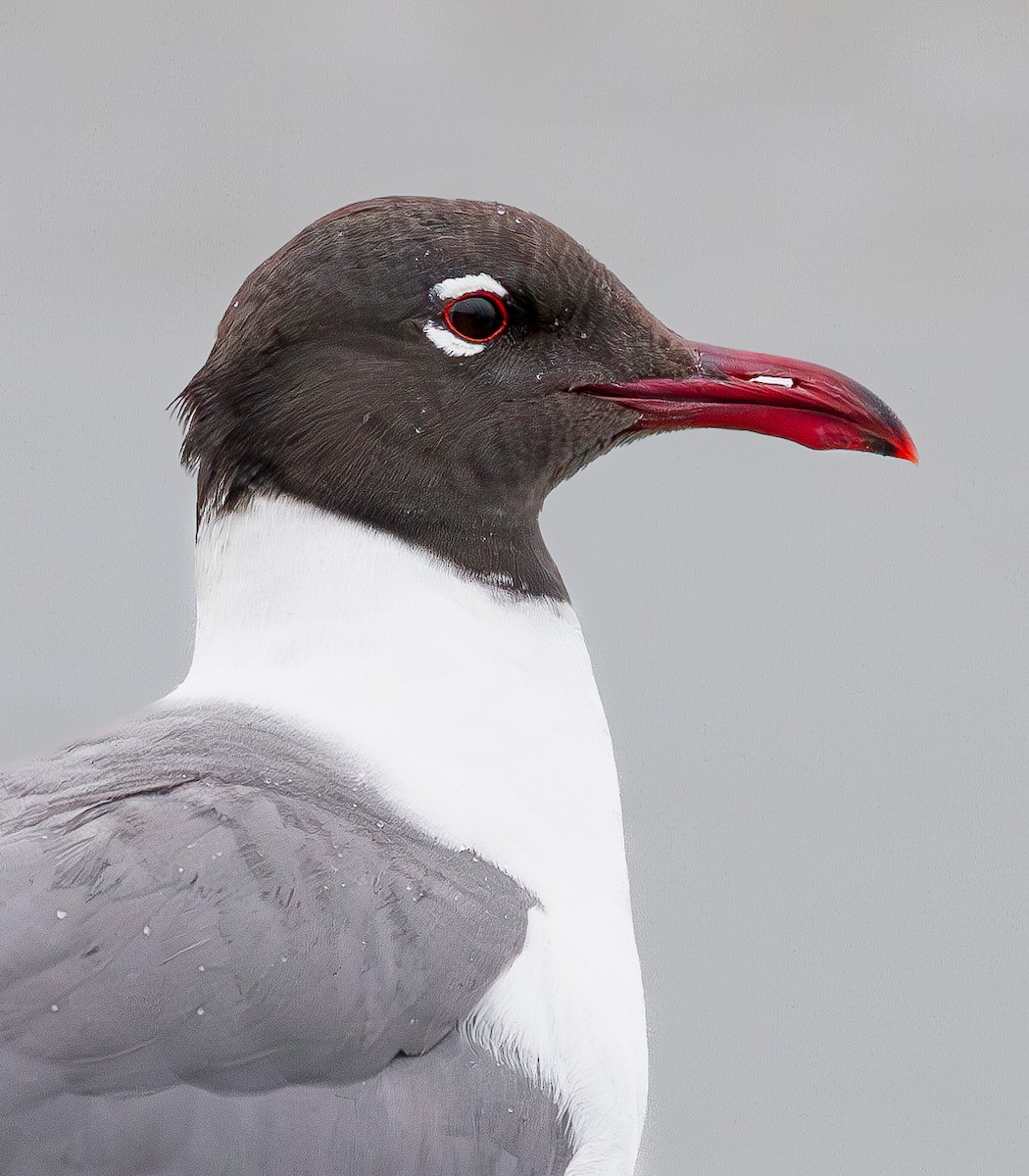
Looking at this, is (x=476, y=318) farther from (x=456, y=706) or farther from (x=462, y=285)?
(x=456, y=706)

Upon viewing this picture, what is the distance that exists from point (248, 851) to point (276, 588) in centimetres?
30

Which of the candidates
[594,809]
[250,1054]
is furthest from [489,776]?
[250,1054]

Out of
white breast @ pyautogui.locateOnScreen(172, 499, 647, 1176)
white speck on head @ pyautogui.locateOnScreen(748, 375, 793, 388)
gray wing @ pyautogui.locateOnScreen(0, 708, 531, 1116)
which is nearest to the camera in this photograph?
gray wing @ pyautogui.locateOnScreen(0, 708, 531, 1116)

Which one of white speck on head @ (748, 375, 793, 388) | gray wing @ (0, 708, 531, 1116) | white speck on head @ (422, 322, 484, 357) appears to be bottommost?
gray wing @ (0, 708, 531, 1116)

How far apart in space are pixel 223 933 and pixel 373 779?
0.24 metres

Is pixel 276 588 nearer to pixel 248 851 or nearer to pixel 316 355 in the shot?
pixel 316 355

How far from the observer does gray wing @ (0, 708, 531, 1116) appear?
1172mm

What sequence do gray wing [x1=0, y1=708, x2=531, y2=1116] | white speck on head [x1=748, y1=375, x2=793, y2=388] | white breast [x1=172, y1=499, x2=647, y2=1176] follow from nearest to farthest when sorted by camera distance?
gray wing [x1=0, y1=708, x2=531, y2=1116], white breast [x1=172, y1=499, x2=647, y2=1176], white speck on head [x1=748, y1=375, x2=793, y2=388]

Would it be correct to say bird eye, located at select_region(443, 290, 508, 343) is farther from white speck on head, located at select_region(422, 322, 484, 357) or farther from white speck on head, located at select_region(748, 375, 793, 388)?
white speck on head, located at select_region(748, 375, 793, 388)

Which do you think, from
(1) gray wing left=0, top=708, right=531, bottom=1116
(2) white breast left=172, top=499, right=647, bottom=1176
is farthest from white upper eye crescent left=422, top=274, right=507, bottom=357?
(1) gray wing left=0, top=708, right=531, bottom=1116

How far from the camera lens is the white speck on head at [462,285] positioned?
1474 mm

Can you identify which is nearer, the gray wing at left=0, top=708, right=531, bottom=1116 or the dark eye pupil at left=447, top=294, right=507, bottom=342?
the gray wing at left=0, top=708, right=531, bottom=1116

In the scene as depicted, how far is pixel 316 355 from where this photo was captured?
148cm

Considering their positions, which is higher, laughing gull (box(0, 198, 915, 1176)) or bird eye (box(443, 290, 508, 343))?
bird eye (box(443, 290, 508, 343))
